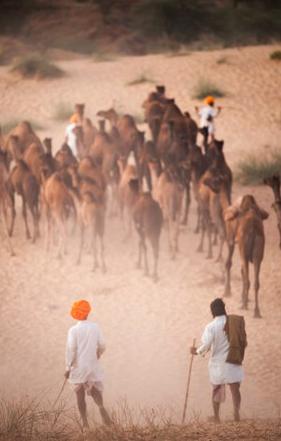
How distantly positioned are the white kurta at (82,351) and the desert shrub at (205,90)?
16.7 meters

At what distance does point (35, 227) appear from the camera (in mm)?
17172

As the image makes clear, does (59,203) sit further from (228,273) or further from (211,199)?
(228,273)

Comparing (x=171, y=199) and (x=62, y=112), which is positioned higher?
(x=62, y=112)

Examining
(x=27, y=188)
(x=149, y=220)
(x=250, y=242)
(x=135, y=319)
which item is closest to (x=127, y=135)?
(x=27, y=188)

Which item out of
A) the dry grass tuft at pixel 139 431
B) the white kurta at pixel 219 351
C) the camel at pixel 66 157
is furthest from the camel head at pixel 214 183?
the dry grass tuft at pixel 139 431

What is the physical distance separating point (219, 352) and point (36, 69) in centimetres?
1993

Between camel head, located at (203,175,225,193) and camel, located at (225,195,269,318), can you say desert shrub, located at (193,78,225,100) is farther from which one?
camel, located at (225,195,269,318)

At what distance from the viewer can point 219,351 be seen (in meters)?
10.7

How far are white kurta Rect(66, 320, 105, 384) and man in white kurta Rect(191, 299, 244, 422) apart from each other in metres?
0.91

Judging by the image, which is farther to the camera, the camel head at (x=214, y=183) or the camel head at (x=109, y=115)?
the camel head at (x=109, y=115)

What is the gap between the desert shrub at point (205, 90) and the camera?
87.8 ft

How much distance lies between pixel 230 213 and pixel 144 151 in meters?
4.06

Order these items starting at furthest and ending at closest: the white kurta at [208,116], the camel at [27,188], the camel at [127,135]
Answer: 1. the white kurta at [208,116]
2. the camel at [127,135]
3. the camel at [27,188]

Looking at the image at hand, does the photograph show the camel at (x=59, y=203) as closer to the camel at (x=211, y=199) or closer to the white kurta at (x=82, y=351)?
the camel at (x=211, y=199)
